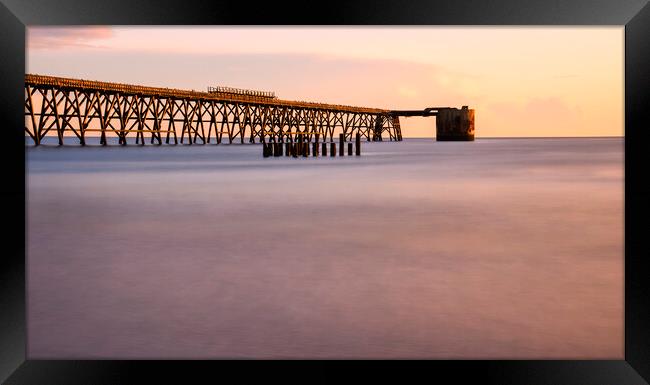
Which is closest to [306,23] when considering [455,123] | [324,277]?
[324,277]

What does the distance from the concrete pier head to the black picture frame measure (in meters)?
93.7

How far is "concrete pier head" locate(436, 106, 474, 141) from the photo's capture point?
96.6 meters

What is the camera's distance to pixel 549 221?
1153 cm

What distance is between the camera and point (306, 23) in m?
3.92

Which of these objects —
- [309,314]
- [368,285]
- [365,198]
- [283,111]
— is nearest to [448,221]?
[365,198]

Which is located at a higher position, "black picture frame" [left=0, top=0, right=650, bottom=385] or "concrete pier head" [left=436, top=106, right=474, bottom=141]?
"concrete pier head" [left=436, top=106, right=474, bottom=141]

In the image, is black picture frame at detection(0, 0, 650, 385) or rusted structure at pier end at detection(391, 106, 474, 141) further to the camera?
rusted structure at pier end at detection(391, 106, 474, 141)

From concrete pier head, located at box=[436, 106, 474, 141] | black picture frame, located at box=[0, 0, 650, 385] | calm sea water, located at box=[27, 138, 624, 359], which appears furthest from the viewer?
concrete pier head, located at box=[436, 106, 474, 141]

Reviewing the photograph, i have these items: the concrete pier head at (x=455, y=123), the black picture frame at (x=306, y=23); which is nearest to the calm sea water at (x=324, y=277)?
the black picture frame at (x=306, y=23)

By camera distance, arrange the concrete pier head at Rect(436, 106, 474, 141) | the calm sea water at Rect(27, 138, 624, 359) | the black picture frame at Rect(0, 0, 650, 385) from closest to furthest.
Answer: the black picture frame at Rect(0, 0, 650, 385), the calm sea water at Rect(27, 138, 624, 359), the concrete pier head at Rect(436, 106, 474, 141)

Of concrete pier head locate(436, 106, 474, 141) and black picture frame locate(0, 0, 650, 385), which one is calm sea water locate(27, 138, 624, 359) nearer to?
black picture frame locate(0, 0, 650, 385)

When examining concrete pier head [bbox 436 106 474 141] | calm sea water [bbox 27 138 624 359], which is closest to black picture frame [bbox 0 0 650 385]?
calm sea water [bbox 27 138 624 359]

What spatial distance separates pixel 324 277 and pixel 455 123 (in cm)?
9204

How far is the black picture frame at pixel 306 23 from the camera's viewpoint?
148 inches
